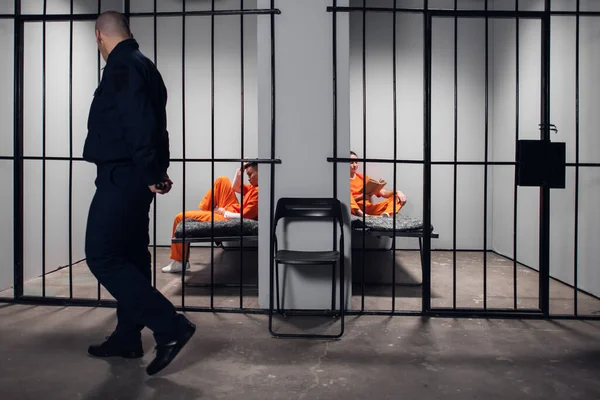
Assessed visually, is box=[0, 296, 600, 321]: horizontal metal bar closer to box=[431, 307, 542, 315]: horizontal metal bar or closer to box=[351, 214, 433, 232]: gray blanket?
box=[431, 307, 542, 315]: horizontal metal bar

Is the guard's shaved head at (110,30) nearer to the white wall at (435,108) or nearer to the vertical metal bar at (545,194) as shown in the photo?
the vertical metal bar at (545,194)

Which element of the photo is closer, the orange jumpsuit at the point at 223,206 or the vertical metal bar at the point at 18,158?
the vertical metal bar at the point at 18,158

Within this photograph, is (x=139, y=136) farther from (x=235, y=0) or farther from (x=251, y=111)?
(x=235, y=0)

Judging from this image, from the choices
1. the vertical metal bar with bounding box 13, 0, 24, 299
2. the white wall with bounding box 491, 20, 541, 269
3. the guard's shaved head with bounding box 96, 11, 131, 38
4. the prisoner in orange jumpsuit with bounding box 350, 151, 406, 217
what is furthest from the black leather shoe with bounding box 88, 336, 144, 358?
the white wall with bounding box 491, 20, 541, 269

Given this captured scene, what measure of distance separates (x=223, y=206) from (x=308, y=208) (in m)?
1.92

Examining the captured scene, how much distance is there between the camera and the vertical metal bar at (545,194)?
11.6 feet

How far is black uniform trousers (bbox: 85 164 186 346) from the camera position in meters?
2.49

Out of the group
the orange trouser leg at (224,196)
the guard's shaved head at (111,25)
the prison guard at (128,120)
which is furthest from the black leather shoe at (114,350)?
the orange trouser leg at (224,196)

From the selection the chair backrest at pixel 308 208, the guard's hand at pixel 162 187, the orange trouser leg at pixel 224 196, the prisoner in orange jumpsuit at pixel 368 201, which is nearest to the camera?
A: the guard's hand at pixel 162 187

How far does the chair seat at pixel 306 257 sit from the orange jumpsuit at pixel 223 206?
4.59ft

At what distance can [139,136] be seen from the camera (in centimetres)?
242

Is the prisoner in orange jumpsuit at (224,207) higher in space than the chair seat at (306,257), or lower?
higher

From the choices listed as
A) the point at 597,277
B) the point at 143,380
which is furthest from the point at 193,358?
the point at 597,277

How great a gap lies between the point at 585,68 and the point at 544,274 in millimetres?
1773
